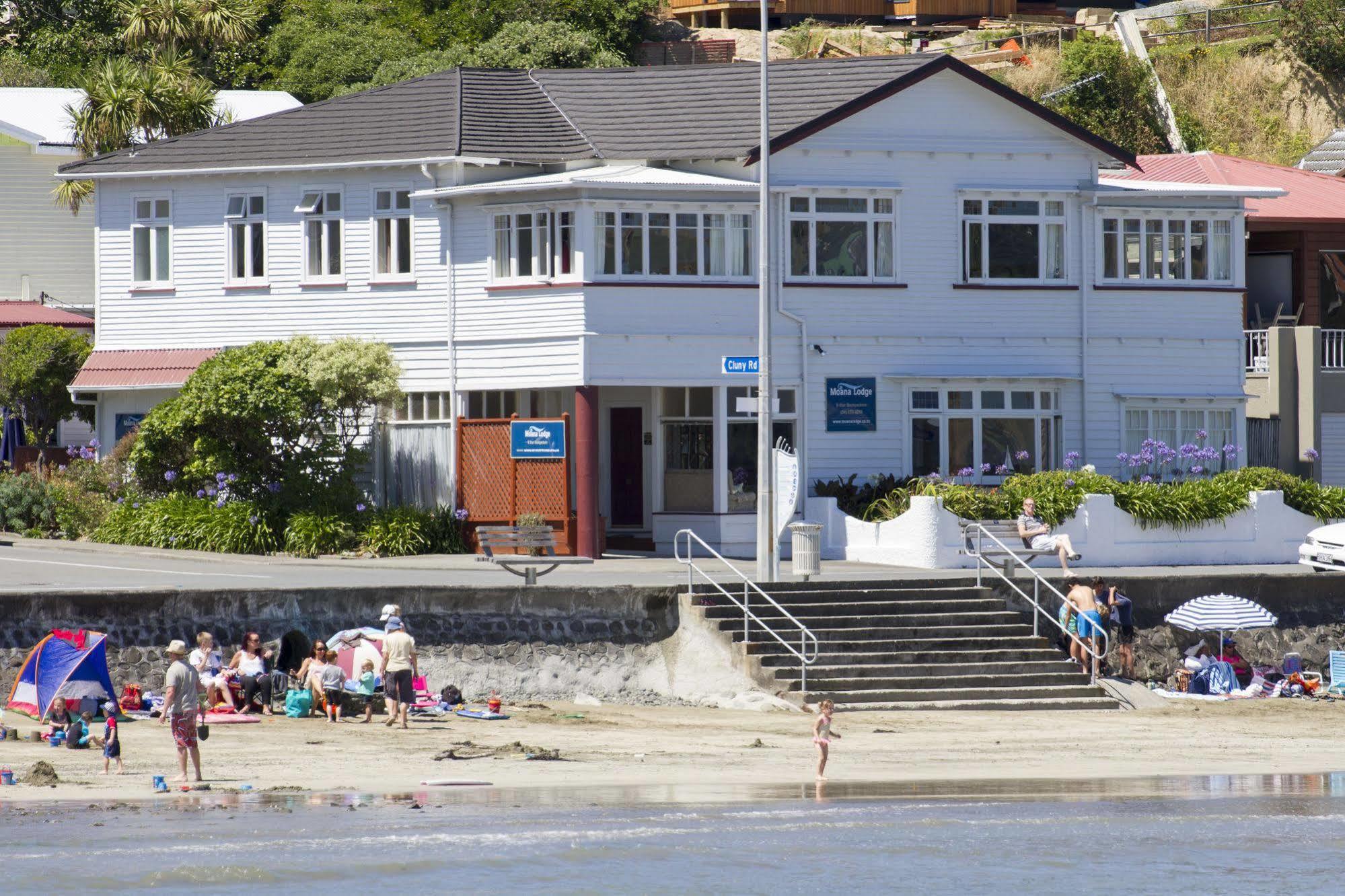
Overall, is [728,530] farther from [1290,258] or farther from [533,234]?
[1290,258]

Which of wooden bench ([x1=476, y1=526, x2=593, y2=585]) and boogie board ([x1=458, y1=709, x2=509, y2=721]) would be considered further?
wooden bench ([x1=476, y1=526, x2=593, y2=585])

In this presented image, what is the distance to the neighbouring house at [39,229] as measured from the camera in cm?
4478

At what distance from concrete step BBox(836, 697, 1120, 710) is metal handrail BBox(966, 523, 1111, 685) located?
1.62ft

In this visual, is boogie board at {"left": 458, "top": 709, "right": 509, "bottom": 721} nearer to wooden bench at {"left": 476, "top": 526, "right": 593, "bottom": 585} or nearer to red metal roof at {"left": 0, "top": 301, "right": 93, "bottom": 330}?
wooden bench at {"left": 476, "top": 526, "right": 593, "bottom": 585}

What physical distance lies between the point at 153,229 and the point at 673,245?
951cm

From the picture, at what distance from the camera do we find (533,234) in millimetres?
32156

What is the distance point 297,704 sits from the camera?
23781 mm

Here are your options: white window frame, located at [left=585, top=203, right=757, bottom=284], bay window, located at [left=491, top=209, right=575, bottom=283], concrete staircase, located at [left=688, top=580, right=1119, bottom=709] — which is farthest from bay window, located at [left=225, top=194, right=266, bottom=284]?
concrete staircase, located at [left=688, top=580, right=1119, bottom=709]

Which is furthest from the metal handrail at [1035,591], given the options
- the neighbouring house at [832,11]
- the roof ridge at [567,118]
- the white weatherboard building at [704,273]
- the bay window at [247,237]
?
the neighbouring house at [832,11]

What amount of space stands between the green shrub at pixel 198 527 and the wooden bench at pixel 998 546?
35.4ft

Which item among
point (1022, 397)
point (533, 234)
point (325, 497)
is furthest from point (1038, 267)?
point (325, 497)

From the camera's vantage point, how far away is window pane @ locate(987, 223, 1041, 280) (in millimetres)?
34031

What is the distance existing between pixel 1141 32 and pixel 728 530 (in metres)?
38.9

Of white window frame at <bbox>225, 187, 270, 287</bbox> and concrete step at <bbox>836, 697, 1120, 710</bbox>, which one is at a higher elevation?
white window frame at <bbox>225, 187, 270, 287</bbox>
